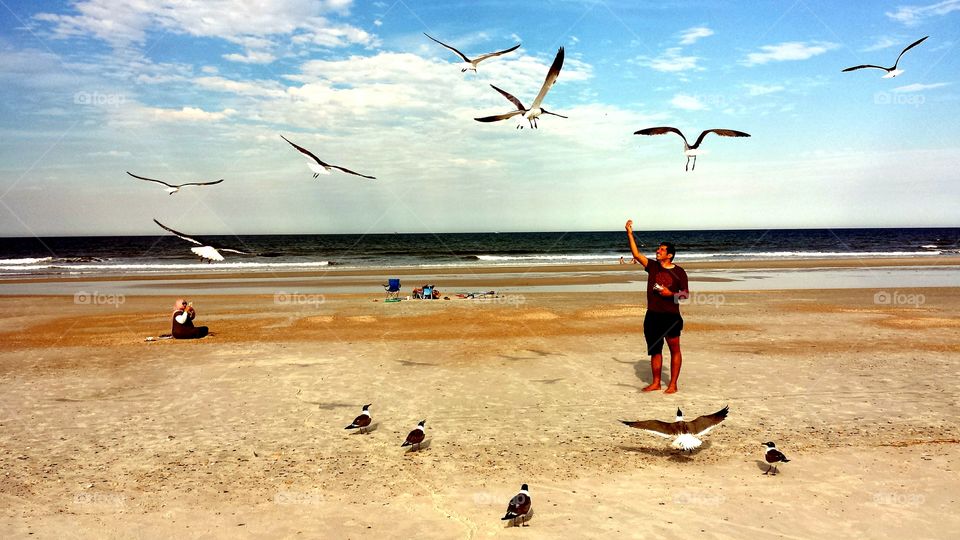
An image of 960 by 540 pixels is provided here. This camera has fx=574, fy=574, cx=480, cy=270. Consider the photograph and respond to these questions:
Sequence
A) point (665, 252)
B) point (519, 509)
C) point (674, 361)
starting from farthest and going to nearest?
point (674, 361)
point (665, 252)
point (519, 509)

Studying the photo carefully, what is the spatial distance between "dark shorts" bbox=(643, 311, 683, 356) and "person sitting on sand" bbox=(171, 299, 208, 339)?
10805mm

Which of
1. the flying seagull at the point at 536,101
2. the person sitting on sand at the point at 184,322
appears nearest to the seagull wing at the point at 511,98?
the flying seagull at the point at 536,101

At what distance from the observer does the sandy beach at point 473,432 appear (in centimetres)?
514

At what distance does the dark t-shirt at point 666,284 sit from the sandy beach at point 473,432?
4.67 ft

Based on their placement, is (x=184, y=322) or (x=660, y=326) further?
(x=184, y=322)

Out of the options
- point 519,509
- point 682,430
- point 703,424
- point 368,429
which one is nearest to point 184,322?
point 368,429

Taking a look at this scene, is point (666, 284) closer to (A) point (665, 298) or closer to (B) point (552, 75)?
(A) point (665, 298)

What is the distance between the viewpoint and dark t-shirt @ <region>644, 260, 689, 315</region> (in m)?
8.28

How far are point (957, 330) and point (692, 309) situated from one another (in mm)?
6750

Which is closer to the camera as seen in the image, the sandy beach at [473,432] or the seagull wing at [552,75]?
the sandy beach at [473,432]

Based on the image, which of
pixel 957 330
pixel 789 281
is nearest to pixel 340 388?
pixel 957 330

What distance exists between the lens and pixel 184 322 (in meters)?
14.0

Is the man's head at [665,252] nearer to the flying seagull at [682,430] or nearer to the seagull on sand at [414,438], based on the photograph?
the flying seagull at [682,430]

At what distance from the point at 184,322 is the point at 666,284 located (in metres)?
11.5
